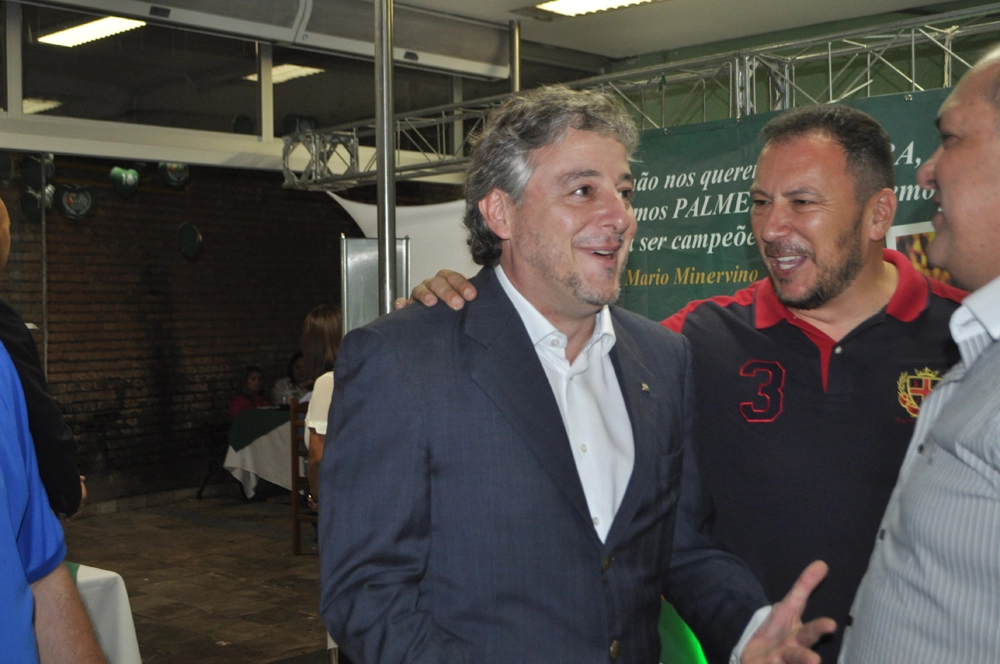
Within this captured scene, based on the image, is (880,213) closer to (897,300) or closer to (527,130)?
(897,300)

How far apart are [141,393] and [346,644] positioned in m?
8.80

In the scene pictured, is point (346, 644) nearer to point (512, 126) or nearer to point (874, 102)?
point (512, 126)

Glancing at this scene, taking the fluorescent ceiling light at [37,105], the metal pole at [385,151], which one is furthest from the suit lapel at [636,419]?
the fluorescent ceiling light at [37,105]

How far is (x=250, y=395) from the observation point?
A: 1014 cm

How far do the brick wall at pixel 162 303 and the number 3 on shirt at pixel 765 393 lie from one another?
743 centimetres

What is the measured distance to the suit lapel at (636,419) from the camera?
5.15 ft

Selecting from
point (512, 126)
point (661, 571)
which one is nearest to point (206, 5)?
point (512, 126)

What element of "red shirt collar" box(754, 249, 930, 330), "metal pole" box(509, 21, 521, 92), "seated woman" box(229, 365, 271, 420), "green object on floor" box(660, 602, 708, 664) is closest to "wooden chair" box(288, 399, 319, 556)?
"seated woman" box(229, 365, 271, 420)

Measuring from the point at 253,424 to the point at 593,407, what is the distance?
7794 mm

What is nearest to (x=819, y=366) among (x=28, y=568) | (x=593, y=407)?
(x=593, y=407)

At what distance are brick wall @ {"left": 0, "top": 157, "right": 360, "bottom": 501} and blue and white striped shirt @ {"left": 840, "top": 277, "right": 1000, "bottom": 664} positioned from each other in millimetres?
7920

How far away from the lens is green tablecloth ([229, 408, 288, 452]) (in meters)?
8.86

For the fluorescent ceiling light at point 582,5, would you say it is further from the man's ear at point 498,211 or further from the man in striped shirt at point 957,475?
the man in striped shirt at point 957,475

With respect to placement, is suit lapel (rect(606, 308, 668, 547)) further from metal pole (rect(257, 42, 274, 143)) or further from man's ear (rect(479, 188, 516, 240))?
metal pole (rect(257, 42, 274, 143))
